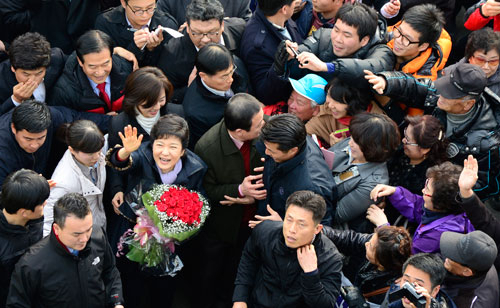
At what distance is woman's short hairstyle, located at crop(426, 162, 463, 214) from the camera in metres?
4.71

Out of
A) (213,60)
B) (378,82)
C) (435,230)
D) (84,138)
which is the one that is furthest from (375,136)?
(84,138)

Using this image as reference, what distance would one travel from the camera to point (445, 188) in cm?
471

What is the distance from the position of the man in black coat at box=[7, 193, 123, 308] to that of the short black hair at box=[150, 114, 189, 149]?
0.87 metres

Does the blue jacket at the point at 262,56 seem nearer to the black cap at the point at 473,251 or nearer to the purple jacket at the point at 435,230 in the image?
the purple jacket at the point at 435,230

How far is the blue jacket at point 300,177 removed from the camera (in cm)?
486

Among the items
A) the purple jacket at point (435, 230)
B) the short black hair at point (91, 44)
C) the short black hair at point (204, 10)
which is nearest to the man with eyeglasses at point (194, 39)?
the short black hair at point (204, 10)

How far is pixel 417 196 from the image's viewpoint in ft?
17.0

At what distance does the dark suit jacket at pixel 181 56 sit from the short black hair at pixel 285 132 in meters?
1.50

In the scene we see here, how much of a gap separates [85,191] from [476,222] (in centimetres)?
308

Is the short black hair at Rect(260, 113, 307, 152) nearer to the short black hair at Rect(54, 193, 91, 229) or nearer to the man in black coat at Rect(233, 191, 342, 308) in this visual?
the man in black coat at Rect(233, 191, 342, 308)

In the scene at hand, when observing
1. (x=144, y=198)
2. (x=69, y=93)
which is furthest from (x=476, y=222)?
(x=69, y=93)

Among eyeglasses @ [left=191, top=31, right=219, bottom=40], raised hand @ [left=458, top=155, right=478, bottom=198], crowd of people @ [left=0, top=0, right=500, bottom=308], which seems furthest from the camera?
eyeglasses @ [left=191, top=31, right=219, bottom=40]

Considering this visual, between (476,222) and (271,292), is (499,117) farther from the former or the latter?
(271,292)

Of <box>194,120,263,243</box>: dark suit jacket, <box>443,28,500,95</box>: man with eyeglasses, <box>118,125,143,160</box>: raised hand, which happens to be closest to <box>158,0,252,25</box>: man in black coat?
<box>194,120,263,243</box>: dark suit jacket
